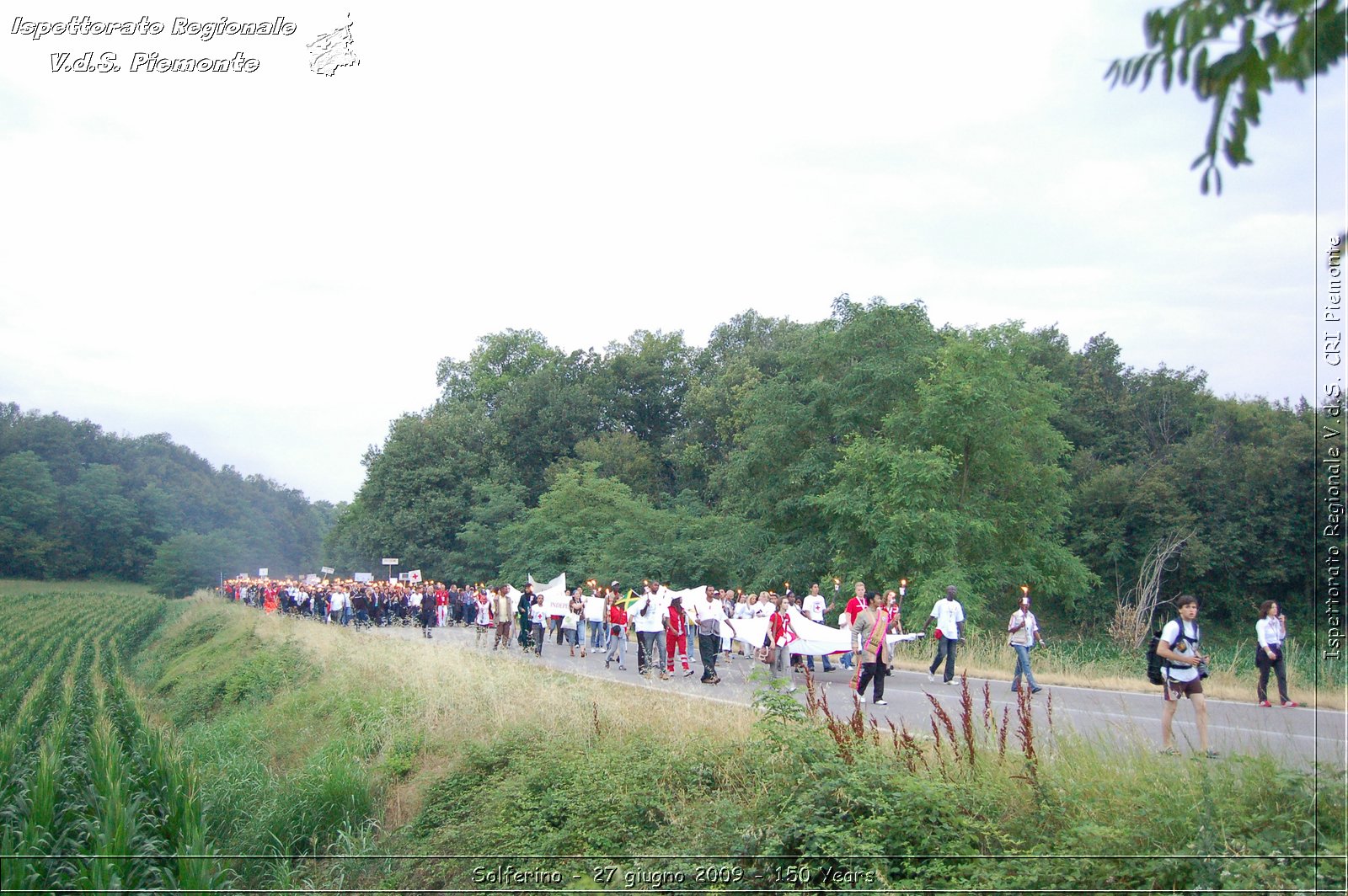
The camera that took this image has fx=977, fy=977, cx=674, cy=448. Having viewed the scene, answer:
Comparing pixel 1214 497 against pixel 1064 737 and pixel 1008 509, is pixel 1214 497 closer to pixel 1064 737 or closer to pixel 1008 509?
pixel 1008 509

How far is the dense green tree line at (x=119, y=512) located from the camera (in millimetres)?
62844

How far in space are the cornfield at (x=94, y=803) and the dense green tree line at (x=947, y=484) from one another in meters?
22.1

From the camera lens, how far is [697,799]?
8.93m

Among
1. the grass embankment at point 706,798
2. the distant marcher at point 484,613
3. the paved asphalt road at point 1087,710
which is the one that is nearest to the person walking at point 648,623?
the paved asphalt road at point 1087,710

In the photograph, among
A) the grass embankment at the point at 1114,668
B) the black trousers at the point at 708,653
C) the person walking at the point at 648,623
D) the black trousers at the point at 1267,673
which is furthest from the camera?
the person walking at the point at 648,623

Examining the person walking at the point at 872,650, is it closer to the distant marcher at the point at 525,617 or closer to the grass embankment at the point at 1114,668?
the grass embankment at the point at 1114,668

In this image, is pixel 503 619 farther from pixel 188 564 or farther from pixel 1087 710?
pixel 188 564

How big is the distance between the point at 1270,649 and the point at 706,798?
9204mm

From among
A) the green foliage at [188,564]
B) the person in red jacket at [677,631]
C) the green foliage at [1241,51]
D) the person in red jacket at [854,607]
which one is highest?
the green foliage at [1241,51]

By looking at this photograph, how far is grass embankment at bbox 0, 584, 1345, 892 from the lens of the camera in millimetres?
5703

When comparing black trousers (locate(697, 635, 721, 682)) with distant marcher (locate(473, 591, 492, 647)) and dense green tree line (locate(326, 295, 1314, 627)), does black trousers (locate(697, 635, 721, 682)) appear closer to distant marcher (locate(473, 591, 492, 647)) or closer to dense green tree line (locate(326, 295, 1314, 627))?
dense green tree line (locate(326, 295, 1314, 627))

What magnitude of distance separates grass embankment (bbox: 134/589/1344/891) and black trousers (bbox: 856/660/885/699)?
198 centimetres

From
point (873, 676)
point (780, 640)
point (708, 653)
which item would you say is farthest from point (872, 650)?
point (708, 653)

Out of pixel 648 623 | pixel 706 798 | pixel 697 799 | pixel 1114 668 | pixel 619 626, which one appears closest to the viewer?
pixel 706 798
